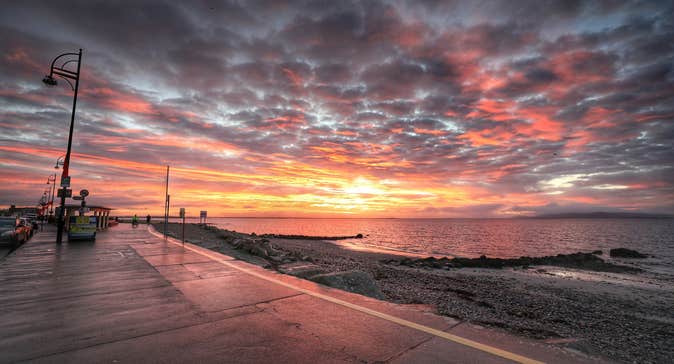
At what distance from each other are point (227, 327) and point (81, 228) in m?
20.6

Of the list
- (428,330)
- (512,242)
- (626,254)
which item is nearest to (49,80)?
(428,330)

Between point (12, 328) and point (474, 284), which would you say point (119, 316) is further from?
point (474, 284)

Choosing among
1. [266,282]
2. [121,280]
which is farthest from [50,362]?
[121,280]

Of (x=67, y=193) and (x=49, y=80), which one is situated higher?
(x=49, y=80)

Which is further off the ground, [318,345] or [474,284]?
[318,345]

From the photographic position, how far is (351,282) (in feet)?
25.9

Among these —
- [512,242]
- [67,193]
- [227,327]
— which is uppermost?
[67,193]

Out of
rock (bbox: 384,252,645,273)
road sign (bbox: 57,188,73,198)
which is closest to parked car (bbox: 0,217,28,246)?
road sign (bbox: 57,188,73,198)

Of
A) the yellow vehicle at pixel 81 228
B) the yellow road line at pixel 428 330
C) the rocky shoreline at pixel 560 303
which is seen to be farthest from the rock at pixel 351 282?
the yellow vehicle at pixel 81 228

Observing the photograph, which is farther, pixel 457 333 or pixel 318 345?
pixel 457 333

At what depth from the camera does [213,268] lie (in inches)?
369

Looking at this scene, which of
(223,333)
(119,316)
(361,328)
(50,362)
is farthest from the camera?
(119,316)

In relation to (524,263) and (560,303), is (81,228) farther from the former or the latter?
(524,263)

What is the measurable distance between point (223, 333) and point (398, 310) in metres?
3.01
